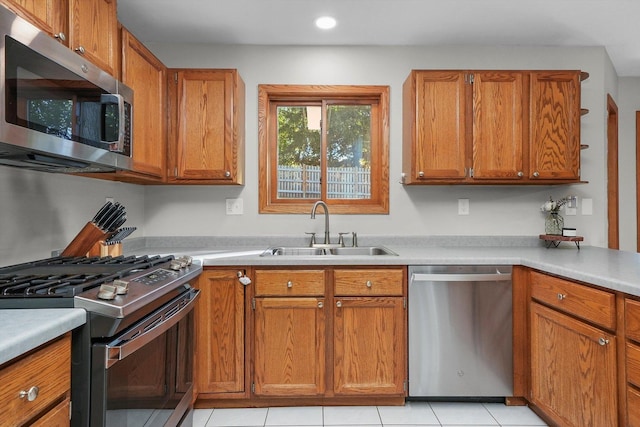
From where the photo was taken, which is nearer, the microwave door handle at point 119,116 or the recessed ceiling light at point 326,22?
the microwave door handle at point 119,116

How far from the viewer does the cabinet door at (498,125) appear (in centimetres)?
236

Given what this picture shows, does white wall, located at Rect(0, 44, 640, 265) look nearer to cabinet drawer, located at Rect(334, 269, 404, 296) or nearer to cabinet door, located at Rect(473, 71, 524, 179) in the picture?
cabinet door, located at Rect(473, 71, 524, 179)

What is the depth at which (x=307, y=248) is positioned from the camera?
258cm

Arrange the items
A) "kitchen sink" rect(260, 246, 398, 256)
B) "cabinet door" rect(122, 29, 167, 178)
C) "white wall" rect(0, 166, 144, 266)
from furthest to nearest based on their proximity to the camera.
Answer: "kitchen sink" rect(260, 246, 398, 256) → "cabinet door" rect(122, 29, 167, 178) → "white wall" rect(0, 166, 144, 266)

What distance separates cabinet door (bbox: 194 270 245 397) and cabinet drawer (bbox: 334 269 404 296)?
558 mm

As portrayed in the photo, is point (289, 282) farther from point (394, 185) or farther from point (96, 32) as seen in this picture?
point (96, 32)

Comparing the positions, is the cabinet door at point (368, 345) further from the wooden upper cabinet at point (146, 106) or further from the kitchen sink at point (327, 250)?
the wooden upper cabinet at point (146, 106)

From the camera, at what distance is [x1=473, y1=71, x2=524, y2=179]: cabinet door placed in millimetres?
2355

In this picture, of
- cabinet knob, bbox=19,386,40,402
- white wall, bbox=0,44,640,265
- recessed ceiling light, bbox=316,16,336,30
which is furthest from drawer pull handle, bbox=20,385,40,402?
recessed ceiling light, bbox=316,16,336,30

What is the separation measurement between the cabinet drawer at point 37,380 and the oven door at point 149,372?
3.7 inches

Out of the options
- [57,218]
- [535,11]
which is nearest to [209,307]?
[57,218]

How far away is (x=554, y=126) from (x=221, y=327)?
242cm

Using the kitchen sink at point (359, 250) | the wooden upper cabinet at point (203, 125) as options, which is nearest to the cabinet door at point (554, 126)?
the kitchen sink at point (359, 250)

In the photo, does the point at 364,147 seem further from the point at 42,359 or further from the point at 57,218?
the point at 42,359
